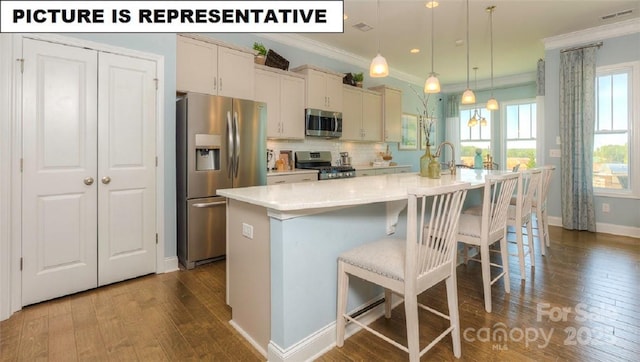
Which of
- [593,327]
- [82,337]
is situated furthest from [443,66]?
[82,337]

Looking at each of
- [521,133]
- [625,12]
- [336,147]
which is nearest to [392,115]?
[336,147]

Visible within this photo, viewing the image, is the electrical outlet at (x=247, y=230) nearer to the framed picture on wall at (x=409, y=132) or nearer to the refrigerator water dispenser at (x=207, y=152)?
the refrigerator water dispenser at (x=207, y=152)

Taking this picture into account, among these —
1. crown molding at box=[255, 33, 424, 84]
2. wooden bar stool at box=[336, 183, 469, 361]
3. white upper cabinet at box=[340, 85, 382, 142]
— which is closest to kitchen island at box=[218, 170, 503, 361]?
wooden bar stool at box=[336, 183, 469, 361]

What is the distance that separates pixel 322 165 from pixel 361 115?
1.22 m

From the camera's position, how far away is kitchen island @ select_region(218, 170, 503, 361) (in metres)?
1.67

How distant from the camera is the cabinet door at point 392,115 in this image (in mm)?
6004

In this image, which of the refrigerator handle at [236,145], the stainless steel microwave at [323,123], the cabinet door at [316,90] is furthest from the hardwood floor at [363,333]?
the cabinet door at [316,90]

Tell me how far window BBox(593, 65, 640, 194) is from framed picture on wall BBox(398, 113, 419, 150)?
3.16 m

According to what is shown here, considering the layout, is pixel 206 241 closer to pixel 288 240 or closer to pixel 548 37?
pixel 288 240

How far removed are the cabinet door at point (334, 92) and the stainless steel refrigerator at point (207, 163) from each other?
5.60 ft

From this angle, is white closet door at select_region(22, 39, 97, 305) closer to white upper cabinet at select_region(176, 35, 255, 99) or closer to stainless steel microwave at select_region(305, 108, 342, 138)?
white upper cabinet at select_region(176, 35, 255, 99)

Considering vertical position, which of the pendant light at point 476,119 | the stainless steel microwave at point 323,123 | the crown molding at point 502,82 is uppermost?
the crown molding at point 502,82

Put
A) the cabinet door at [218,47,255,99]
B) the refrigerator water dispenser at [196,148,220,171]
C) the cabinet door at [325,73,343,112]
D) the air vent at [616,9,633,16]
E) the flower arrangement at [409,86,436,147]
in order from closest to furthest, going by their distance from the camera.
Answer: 1. the flower arrangement at [409,86,436,147]
2. the refrigerator water dispenser at [196,148,220,171]
3. the cabinet door at [218,47,255,99]
4. the air vent at [616,9,633,16]
5. the cabinet door at [325,73,343,112]

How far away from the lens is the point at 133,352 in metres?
1.83
